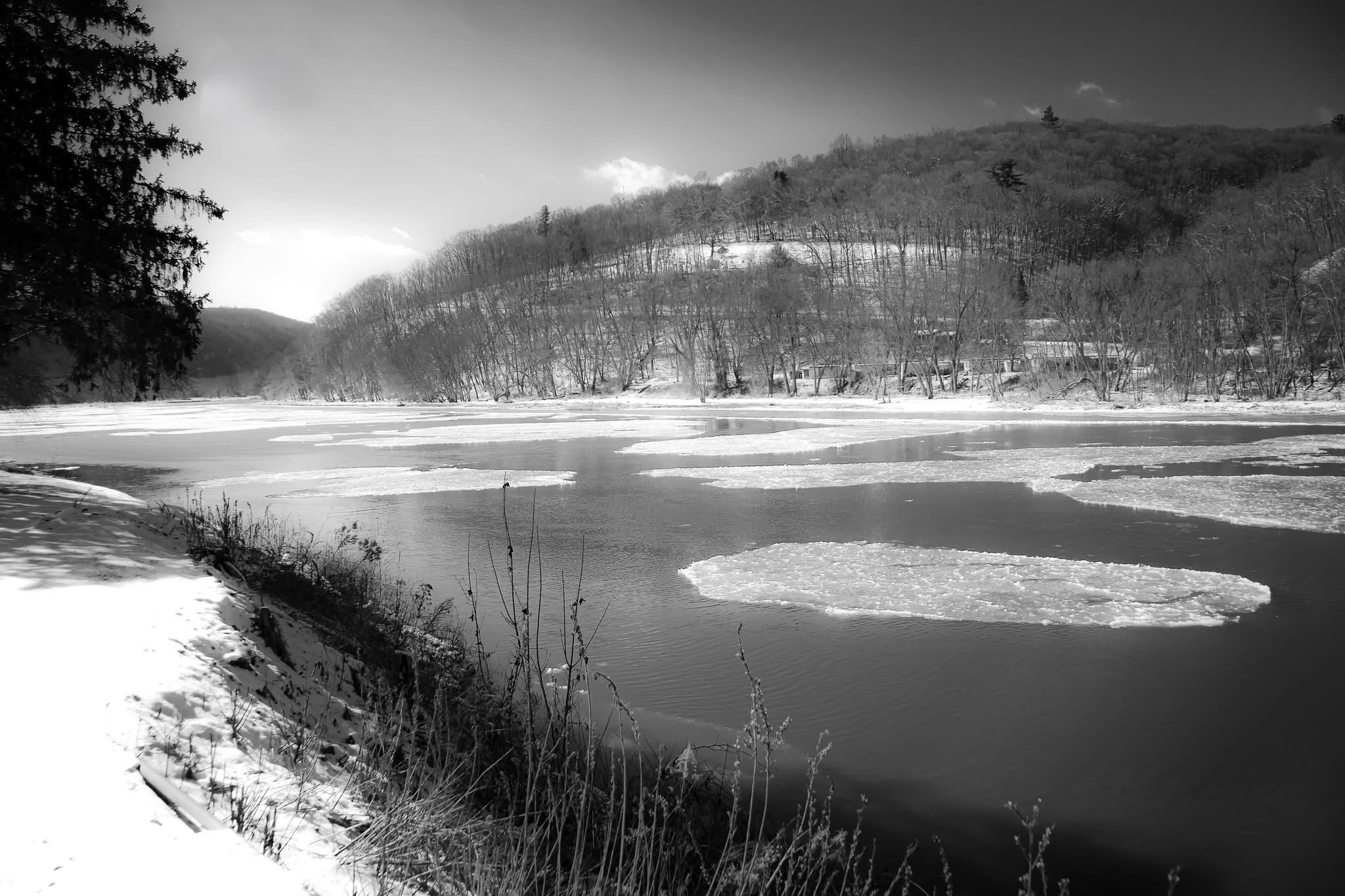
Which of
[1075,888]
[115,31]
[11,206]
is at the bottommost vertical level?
[1075,888]

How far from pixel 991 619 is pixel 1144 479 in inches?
476

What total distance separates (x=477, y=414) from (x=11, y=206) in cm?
5169

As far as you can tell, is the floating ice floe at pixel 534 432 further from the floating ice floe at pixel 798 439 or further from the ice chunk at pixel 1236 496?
the ice chunk at pixel 1236 496

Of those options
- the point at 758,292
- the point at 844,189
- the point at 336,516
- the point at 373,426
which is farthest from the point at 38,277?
the point at 844,189

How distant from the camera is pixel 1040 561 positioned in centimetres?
1103

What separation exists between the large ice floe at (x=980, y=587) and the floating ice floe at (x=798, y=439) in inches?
594

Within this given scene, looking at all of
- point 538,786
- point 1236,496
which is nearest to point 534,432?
point 1236,496

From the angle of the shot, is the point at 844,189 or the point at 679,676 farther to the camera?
the point at 844,189

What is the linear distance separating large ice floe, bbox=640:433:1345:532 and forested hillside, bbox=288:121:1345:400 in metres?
26.6

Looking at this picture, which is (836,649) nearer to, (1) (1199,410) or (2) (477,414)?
(1) (1199,410)

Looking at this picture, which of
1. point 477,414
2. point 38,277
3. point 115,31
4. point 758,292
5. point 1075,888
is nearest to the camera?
point 1075,888

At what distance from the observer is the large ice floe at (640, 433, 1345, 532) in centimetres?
1435

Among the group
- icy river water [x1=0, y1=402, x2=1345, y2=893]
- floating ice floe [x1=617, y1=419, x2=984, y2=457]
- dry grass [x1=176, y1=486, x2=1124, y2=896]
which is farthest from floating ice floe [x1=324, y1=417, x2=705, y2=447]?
dry grass [x1=176, y1=486, x2=1124, y2=896]

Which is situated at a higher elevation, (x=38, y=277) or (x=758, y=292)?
(x=758, y=292)
